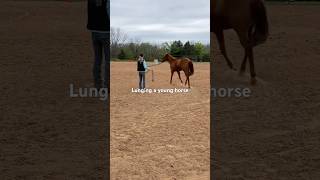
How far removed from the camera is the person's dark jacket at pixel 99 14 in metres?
8.48

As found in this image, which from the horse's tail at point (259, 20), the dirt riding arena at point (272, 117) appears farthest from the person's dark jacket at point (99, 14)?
the horse's tail at point (259, 20)

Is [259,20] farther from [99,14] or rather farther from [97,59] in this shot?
[97,59]

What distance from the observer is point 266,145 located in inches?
222

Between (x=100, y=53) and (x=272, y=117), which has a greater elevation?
(x=100, y=53)

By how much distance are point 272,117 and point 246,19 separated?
2.84 metres

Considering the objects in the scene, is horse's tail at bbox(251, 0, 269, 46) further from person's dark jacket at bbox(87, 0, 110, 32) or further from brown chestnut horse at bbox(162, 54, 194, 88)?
person's dark jacket at bbox(87, 0, 110, 32)

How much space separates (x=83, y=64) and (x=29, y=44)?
12.0 feet

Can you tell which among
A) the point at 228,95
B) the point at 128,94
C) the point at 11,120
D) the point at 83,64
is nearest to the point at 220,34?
the point at 228,95

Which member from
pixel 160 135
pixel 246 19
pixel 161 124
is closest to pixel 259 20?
pixel 246 19

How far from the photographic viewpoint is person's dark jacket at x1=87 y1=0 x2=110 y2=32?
848 cm

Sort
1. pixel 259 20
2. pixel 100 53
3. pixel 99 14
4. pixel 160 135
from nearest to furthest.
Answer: pixel 160 135, pixel 99 14, pixel 100 53, pixel 259 20

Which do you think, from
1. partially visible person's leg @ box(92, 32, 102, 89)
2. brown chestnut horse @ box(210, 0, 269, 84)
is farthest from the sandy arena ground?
brown chestnut horse @ box(210, 0, 269, 84)

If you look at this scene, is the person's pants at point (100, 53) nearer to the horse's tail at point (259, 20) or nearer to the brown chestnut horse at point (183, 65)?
the brown chestnut horse at point (183, 65)

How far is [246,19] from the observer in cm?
902
